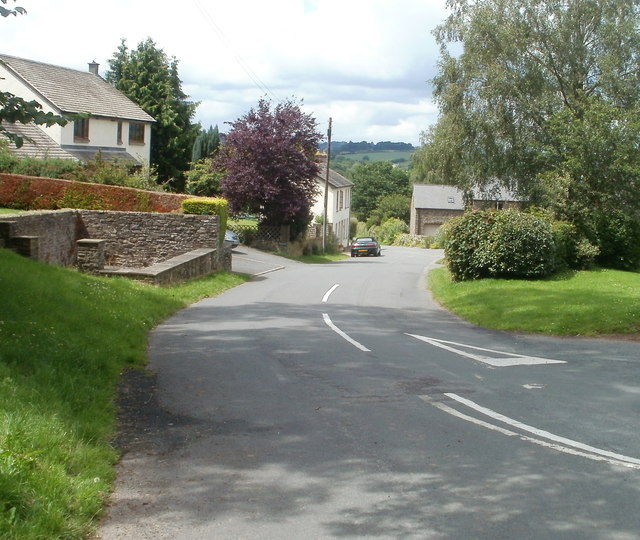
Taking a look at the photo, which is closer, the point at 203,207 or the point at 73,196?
the point at 203,207

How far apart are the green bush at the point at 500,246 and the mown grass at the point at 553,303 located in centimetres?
46

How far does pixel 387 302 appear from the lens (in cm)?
2233

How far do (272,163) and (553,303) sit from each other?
28.4 meters

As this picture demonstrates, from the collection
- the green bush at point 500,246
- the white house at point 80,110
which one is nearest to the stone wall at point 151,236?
the green bush at point 500,246

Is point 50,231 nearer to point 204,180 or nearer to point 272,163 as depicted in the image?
point 272,163

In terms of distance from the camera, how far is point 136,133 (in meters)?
51.5

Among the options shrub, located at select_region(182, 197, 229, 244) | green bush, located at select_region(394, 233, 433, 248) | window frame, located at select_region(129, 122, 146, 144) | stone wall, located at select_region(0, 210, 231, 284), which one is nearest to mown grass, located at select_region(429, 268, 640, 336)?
stone wall, located at select_region(0, 210, 231, 284)

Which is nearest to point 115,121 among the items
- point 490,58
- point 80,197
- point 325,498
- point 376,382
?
point 80,197

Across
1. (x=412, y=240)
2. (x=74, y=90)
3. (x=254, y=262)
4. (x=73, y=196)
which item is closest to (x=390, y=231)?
(x=412, y=240)

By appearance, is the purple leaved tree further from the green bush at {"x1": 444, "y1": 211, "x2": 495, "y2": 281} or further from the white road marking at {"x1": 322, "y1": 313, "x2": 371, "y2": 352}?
the white road marking at {"x1": 322, "y1": 313, "x2": 371, "y2": 352}

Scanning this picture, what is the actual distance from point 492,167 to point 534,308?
50.4 ft

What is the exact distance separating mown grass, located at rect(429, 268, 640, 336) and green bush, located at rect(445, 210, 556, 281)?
1.50 ft

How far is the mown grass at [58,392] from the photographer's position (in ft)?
17.2

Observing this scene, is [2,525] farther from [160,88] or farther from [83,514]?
[160,88]
